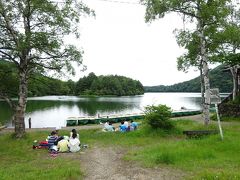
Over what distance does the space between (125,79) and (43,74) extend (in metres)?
149

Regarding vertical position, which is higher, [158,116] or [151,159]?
[158,116]

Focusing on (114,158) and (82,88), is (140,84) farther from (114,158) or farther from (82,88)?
(114,158)

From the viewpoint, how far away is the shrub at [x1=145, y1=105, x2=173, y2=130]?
1873cm

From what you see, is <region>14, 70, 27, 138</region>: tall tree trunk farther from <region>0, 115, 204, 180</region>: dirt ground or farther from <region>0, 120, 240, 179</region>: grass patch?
<region>0, 115, 204, 180</region>: dirt ground

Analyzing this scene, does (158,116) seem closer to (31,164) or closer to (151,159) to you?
(151,159)

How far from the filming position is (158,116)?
61.7 feet

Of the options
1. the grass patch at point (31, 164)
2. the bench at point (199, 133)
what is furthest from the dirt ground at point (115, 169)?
the bench at point (199, 133)

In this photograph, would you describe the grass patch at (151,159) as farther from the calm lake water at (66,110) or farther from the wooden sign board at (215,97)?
the calm lake water at (66,110)

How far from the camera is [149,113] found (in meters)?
19.0

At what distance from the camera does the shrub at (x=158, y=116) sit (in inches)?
738

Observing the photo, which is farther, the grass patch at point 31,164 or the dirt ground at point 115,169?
the grass patch at point 31,164

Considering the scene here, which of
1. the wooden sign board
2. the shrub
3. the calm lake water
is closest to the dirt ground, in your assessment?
the wooden sign board

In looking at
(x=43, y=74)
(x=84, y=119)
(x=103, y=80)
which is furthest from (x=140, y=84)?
(x=43, y=74)

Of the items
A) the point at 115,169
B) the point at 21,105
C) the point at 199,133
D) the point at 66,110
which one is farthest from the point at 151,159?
the point at 66,110
